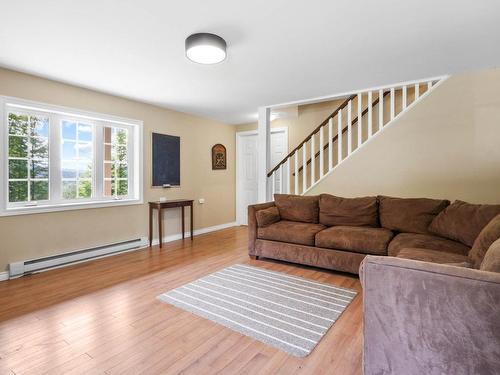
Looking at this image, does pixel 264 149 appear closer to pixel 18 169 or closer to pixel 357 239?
pixel 357 239

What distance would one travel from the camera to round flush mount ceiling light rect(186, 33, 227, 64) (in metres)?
2.25

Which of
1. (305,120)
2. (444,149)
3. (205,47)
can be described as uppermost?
(305,120)

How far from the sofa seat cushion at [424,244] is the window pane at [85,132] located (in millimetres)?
3977

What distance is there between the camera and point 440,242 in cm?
255

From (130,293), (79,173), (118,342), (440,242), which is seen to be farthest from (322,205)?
(79,173)

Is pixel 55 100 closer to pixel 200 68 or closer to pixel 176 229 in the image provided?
pixel 200 68

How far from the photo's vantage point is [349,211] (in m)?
3.47

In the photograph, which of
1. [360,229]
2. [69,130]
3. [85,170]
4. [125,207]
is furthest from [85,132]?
[360,229]

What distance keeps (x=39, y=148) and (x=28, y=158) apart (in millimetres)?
169

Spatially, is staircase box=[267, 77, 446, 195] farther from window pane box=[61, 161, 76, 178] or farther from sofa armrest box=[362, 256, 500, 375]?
sofa armrest box=[362, 256, 500, 375]

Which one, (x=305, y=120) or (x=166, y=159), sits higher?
A: (x=305, y=120)

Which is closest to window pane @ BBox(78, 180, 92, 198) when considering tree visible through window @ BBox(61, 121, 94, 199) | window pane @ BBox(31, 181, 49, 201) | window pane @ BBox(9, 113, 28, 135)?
tree visible through window @ BBox(61, 121, 94, 199)

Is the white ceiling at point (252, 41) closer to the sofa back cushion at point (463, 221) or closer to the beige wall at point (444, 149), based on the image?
the beige wall at point (444, 149)

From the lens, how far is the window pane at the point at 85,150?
144 inches
